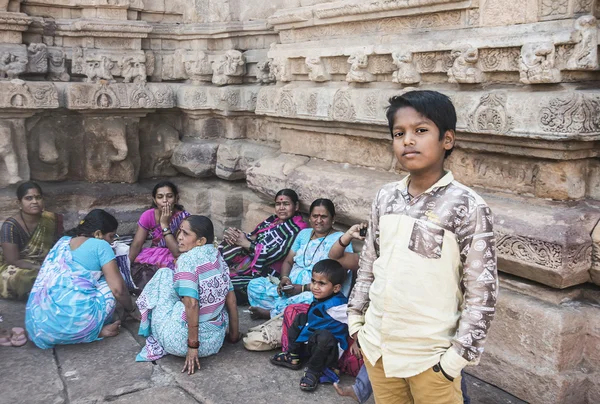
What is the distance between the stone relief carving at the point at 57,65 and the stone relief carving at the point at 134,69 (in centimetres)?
53

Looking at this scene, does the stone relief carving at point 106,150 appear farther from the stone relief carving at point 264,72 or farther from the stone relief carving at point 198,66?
the stone relief carving at point 264,72

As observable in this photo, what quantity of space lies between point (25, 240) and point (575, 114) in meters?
4.14

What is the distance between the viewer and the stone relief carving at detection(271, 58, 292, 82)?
511 centimetres

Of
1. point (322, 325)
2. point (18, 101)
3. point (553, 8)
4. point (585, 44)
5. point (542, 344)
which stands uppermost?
point (553, 8)

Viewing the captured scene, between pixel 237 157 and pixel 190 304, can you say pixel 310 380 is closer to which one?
pixel 190 304

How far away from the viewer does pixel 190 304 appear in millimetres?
3637

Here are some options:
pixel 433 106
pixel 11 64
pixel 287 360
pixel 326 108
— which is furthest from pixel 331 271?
pixel 11 64

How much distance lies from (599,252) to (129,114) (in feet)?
15.1

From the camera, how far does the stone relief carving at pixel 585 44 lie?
9.67 ft

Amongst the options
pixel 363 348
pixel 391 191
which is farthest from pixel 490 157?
pixel 363 348

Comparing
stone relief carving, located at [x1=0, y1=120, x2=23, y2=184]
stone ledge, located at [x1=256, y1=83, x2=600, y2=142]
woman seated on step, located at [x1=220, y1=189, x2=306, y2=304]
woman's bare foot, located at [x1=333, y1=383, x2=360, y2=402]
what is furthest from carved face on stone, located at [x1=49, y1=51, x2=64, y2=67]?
woman's bare foot, located at [x1=333, y1=383, x2=360, y2=402]

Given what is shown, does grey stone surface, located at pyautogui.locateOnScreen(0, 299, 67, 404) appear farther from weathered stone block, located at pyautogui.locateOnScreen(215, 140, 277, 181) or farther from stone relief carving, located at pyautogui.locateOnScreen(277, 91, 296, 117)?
weathered stone block, located at pyautogui.locateOnScreen(215, 140, 277, 181)

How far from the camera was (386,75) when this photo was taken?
13.7ft

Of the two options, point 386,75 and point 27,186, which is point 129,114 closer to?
point 27,186
